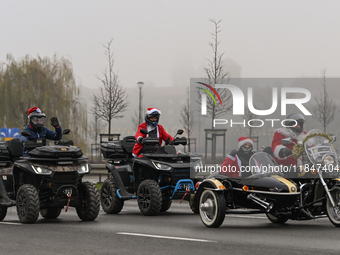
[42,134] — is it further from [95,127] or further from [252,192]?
[95,127]

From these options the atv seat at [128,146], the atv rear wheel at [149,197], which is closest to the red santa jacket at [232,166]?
the atv rear wheel at [149,197]

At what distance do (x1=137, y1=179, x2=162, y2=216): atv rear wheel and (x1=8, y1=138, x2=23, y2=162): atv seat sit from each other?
93.4 inches

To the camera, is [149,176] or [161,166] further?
[149,176]

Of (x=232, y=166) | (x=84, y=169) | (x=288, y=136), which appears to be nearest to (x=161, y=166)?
(x=84, y=169)

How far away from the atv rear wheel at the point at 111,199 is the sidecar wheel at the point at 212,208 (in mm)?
3511

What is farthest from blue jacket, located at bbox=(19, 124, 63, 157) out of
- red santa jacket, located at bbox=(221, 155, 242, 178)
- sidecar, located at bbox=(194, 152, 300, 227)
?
red santa jacket, located at bbox=(221, 155, 242, 178)

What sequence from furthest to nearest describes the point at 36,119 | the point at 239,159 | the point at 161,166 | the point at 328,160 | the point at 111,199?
1. the point at 111,199
2. the point at 161,166
3. the point at 36,119
4. the point at 239,159
5. the point at 328,160

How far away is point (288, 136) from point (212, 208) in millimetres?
1598

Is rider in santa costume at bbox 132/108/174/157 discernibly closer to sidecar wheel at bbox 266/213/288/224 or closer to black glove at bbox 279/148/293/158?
sidecar wheel at bbox 266/213/288/224

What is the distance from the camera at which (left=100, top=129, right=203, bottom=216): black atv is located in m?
12.7

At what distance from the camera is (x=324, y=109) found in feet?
32.2

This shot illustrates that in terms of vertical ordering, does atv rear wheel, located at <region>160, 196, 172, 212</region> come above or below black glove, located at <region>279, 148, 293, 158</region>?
below

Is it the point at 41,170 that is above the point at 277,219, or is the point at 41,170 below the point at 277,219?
above

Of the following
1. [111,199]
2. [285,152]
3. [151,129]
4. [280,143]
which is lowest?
[111,199]
